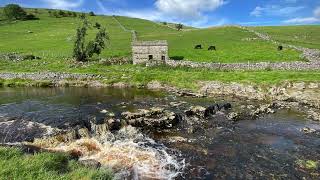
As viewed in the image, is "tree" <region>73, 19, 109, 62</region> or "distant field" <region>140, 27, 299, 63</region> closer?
"distant field" <region>140, 27, 299, 63</region>

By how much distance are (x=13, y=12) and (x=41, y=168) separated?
510 feet

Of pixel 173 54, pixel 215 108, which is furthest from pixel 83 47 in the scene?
pixel 215 108

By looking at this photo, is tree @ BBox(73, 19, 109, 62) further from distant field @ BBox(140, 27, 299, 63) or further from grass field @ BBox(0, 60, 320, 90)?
distant field @ BBox(140, 27, 299, 63)

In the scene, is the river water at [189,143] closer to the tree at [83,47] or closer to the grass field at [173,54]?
the grass field at [173,54]

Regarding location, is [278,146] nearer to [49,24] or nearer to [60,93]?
[60,93]

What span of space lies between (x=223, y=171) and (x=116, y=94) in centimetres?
3145

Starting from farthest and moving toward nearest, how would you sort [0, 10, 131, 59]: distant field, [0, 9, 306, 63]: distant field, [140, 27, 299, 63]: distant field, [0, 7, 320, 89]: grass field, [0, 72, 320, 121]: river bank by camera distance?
[0, 10, 131, 59]: distant field < [0, 9, 306, 63]: distant field < [140, 27, 299, 63]: distant field < [0, 7, 320, 89]: grass field < [0, 72, 320, 121]: river bank

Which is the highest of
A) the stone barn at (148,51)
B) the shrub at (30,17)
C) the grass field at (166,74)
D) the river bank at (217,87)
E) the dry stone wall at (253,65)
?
the shrub at (30,17)

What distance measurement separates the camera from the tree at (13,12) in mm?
161375

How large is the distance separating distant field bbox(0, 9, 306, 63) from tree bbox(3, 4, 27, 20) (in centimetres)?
847

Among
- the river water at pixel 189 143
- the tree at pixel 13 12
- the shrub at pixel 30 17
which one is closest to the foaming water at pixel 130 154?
the river water at pixel 189 143

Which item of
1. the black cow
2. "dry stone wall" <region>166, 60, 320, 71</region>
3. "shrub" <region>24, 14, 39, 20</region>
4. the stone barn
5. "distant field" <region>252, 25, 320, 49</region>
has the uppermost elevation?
"shrub" <region>24, 14, 39, 20</region>

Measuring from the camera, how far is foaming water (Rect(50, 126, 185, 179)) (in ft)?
84.6

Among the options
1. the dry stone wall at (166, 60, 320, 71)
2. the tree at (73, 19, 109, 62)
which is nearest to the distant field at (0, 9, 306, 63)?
the tree at (73, 19, 109, 62)
